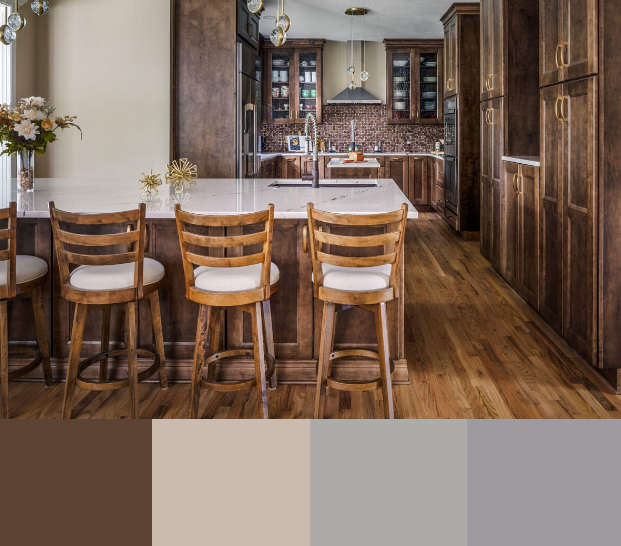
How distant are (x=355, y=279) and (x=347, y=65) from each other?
28.4 ft

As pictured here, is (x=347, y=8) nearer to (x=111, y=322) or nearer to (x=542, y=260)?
Result: (x=542, y=260)

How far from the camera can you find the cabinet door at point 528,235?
4.05 m

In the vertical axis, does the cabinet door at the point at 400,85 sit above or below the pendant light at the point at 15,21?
above

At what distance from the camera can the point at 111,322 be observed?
3.09 metres

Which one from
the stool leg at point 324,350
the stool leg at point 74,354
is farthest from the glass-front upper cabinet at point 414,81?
the stool leg at point 74,354

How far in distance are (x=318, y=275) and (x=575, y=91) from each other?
5.60 ft

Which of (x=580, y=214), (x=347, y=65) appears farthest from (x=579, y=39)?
(x=347, y=65)

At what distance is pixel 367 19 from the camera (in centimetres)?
834

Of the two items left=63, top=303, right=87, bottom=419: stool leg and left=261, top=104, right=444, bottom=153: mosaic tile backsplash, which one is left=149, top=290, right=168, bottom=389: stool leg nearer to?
left=63, top=303, right=87, bottom=419: stool leg

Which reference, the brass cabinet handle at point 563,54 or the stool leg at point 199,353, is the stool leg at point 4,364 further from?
the brass cabinet handle at point 563,54

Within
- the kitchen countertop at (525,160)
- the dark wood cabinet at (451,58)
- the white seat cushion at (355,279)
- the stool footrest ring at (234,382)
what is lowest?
the stool footrest ring at (234,382)

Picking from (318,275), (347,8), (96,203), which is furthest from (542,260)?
(347,8)

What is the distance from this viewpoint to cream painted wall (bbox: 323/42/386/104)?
10.3 metres

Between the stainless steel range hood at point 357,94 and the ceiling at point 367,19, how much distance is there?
0.30m
